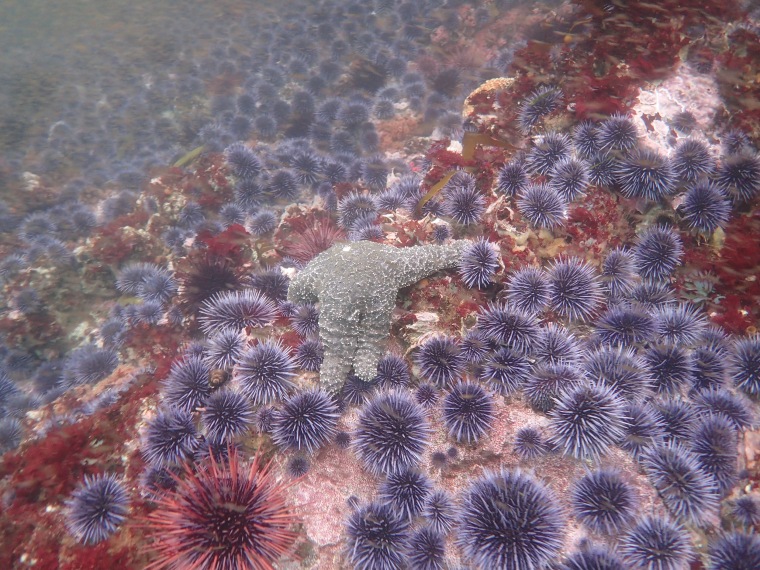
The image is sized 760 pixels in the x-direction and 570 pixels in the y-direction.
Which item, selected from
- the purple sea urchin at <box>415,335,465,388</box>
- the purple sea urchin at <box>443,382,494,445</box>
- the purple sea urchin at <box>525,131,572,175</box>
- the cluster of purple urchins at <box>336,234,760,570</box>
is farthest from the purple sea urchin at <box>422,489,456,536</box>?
the purple sea urchin at <box>525,131,572,175</box>

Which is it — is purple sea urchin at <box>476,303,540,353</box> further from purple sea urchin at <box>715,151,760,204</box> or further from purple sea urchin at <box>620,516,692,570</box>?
purple sea urchin at <box>715,151,760,204</box>

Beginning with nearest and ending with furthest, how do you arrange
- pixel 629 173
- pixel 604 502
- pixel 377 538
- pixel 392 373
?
pixel 604 502 < pixel 377 538 < pixel 392 373 < pixel 629 173

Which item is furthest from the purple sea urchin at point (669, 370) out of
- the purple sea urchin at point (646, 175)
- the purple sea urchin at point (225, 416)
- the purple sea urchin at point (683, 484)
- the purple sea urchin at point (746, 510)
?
the purple sea urchin at point (225, 416)

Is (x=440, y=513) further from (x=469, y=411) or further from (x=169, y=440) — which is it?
(x=169, y=440)

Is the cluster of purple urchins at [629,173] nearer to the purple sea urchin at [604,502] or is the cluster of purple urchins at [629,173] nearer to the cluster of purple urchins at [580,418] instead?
the cluster of purple urchins at [580,418]

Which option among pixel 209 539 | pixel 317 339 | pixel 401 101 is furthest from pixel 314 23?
pixel 209 539

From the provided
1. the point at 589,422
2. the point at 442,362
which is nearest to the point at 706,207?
the point at 589,422

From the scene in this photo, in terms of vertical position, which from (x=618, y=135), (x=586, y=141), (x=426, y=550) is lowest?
(x=426, y=550)
